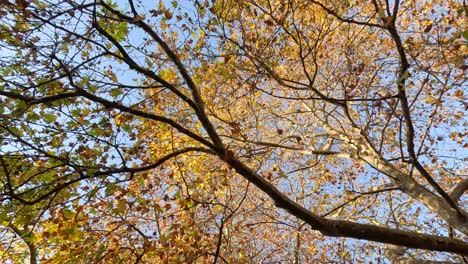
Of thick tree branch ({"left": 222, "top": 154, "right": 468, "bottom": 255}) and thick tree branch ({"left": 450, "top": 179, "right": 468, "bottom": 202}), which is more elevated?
thick tree branch ({"left": 450, "top": 179, "right": 468, "bottom": 202})

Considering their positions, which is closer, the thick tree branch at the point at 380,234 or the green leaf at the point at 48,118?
the thick tree branch at the point at 380,234

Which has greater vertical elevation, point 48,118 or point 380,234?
point 48,118

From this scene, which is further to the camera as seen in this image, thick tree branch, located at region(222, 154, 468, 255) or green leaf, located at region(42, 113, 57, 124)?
green leaf, located at region(42, 113, 57, 124)

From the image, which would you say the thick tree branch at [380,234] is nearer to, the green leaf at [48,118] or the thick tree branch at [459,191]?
the thick tree branch at [459,191]

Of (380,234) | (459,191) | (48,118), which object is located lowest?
(380,234)

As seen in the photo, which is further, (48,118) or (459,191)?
(459,191)

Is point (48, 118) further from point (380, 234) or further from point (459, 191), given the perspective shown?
point (459, 191)

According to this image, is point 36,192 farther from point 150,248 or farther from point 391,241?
point 391,241

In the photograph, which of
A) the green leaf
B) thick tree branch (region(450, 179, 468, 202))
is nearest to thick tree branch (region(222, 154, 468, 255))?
thick tree branch (region(450, 179, 468, 202))

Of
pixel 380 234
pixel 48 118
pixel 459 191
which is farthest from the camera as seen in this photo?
pixel 459 191

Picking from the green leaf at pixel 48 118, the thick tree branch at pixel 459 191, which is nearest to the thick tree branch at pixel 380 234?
the thick tree branch at pixel 459 191

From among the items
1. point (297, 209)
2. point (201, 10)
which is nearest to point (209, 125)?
point (297, 209)

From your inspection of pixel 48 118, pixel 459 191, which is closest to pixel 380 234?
pixel 459 191

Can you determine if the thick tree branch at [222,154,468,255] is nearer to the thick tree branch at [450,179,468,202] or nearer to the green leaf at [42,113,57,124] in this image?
the thick tree branch at [450,179,468,202]
